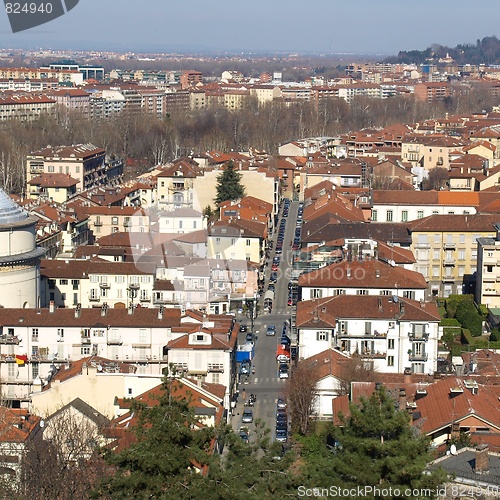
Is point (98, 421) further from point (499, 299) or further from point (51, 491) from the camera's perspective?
point (499, 299)

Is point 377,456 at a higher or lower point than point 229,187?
higher

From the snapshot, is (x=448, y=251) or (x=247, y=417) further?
(x=448, y=251)

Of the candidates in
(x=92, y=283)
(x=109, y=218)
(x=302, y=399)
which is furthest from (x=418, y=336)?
(x=109, y=218)

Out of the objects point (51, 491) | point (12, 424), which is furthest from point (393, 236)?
point (51, 491)

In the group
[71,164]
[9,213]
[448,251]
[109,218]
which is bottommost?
[109,218]

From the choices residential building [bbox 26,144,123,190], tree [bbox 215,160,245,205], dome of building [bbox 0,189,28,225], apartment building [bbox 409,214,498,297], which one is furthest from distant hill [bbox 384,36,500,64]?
dome of building [bbox 0,189,28,225]

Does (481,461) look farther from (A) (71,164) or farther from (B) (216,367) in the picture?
(A) (71,164)
